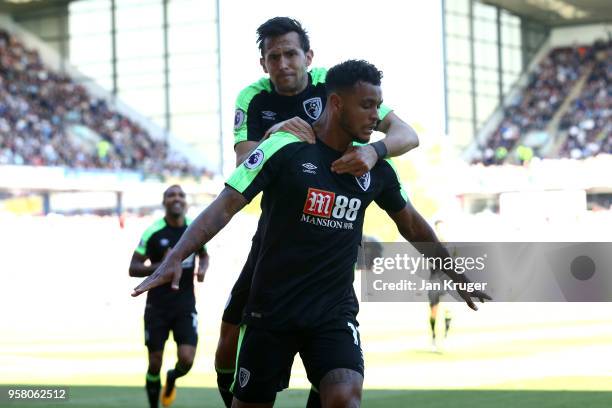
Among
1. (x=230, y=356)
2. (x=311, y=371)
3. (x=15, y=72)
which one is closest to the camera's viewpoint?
(x=311, y=371)

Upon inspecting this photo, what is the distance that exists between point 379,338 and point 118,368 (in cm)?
631

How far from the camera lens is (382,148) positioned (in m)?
5.88

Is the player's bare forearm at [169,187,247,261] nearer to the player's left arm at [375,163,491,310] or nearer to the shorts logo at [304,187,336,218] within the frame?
the shorts logo at [304,187,336,218]

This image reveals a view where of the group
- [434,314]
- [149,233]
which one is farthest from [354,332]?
[434,314]

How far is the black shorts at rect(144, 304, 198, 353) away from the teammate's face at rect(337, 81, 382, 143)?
688cm

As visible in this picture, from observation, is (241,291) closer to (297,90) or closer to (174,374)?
(297,90)

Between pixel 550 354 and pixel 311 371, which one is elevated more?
pixel 311 371

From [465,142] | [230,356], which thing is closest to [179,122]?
[465,142]

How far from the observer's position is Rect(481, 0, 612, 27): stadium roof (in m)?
63.2

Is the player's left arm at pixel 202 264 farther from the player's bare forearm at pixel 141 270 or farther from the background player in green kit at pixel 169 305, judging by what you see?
the player's bare forearm at pixel 141 270

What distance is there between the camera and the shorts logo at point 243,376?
5.71m

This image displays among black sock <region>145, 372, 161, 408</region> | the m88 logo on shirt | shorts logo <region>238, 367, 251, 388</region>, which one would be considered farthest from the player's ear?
black sock <region>145, 372, 161, 408</region>

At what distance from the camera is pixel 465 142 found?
2571 inches

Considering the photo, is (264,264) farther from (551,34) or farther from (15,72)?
(551,34)
